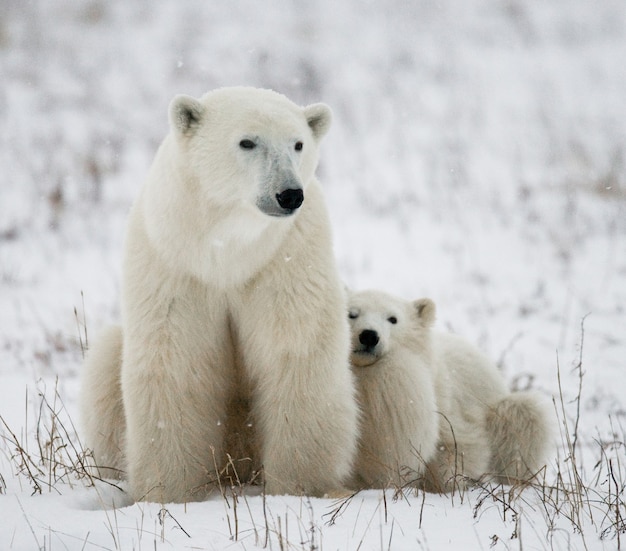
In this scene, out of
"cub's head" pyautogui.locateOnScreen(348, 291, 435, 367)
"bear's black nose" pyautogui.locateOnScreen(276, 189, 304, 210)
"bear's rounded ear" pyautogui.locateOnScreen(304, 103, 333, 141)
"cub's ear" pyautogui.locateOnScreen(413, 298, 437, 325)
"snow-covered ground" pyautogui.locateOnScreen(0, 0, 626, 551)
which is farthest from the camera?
"cub's ear" pyautogui.locateOnScreen(413, 298, 437, 325)

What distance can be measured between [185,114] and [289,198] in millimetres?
654

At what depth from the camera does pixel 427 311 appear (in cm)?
429

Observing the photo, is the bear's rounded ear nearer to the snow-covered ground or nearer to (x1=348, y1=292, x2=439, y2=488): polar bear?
(x1=348, y1=292, x2=439, y2=488): polar bear

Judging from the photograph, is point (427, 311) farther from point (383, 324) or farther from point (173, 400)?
point (173, 400)

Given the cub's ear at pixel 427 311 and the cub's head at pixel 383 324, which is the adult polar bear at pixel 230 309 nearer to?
the cub's head at pixel 383 324

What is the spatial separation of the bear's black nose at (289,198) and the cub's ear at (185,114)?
57 cm

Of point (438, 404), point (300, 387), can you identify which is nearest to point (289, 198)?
point (300, 387)

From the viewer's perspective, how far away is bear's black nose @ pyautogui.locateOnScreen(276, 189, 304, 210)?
10.7 ft

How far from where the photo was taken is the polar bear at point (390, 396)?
384 centimetres

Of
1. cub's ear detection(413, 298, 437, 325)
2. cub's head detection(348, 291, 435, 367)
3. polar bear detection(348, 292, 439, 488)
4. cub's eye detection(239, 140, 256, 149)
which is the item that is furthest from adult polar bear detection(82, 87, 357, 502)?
cub's ear detection(413, 298, 437, 325)

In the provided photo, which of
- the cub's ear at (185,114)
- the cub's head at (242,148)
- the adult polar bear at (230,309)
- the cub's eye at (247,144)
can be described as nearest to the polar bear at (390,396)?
the adult polar bear at (230,309)

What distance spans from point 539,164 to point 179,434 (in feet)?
30.8

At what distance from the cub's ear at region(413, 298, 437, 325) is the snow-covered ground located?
28.6 inches

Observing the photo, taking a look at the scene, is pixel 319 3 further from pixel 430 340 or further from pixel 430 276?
pixel 430 340
